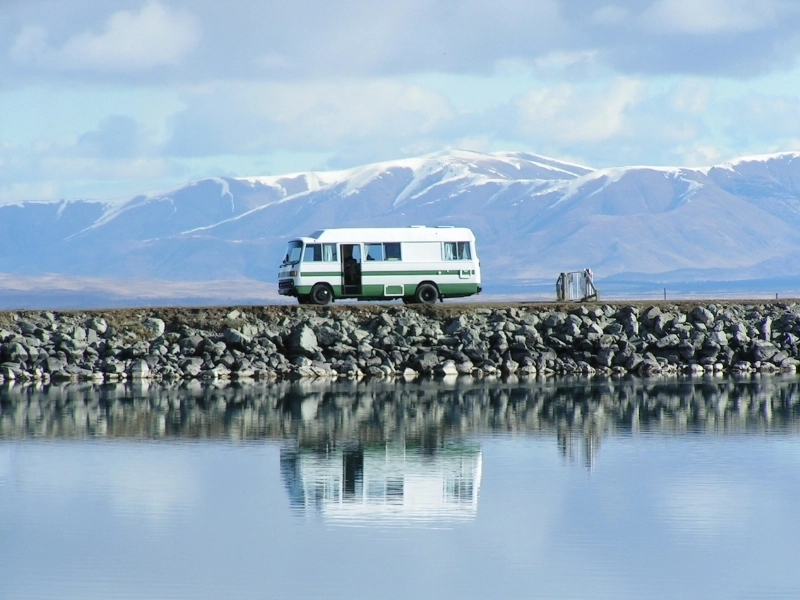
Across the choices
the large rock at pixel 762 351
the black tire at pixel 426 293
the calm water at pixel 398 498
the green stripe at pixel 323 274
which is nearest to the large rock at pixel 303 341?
the green stripe at pixel 323 274

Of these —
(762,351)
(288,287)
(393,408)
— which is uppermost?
(288,287)

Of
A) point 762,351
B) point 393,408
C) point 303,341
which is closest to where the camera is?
point 393,408

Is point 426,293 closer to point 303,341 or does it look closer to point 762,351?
point 303,341

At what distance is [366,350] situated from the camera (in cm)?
4428

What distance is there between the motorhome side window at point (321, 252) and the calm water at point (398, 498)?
29.5 ft

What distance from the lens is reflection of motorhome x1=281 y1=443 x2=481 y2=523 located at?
21.0 m

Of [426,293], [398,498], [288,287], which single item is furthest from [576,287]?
[398,498]

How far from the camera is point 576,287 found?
51.9m

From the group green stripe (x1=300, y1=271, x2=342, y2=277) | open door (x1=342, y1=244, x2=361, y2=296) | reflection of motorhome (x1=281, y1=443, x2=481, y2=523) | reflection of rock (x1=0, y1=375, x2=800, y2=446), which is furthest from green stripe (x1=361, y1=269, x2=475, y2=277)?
reflection of motorhome (x1=281, y1=443, x2=481, y2=523)

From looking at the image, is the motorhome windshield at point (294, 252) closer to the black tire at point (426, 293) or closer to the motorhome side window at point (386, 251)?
the motorhome side window at point (386, 251)

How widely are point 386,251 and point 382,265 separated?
48 centimetres

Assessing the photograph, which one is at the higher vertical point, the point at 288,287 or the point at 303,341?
the point at 288,287

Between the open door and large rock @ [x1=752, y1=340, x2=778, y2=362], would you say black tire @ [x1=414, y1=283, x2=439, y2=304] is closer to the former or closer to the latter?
the open door

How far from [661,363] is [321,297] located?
1037 centimetres
